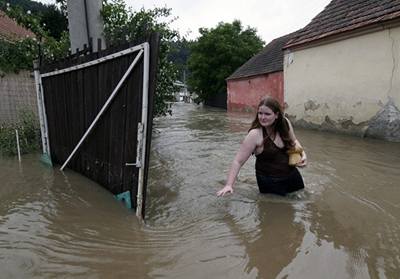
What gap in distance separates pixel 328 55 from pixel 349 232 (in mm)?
9207

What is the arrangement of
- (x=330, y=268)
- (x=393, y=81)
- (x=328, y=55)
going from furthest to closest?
(x=328, y=55) < (x=393, y=81) < (x=330, y=268)

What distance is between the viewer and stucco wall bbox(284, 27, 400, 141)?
32.3 ft

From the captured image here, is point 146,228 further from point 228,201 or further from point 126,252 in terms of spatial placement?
point 228,201

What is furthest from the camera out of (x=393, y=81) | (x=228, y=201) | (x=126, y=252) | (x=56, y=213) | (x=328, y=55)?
(x=328, y=55)

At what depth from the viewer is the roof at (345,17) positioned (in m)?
10.0

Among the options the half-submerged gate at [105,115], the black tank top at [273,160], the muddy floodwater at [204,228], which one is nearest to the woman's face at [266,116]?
the black tank top at [273,160]

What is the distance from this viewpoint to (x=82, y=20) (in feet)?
23.6

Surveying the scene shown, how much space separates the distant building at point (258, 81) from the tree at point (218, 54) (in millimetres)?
9185

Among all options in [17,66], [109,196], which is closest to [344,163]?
[109,196]

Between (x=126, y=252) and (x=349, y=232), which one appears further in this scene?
(x=349, y=232)

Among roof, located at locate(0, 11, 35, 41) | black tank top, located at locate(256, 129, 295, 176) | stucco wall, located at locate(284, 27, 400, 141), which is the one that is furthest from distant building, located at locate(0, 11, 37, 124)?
stucco wall, located at locate(284, 27, 400, 141)

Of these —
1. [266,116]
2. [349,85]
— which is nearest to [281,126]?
[266,116]

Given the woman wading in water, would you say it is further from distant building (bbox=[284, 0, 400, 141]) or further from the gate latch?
distant building (bbox=[284, 0, 400, 141])

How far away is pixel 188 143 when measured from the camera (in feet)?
37.1
